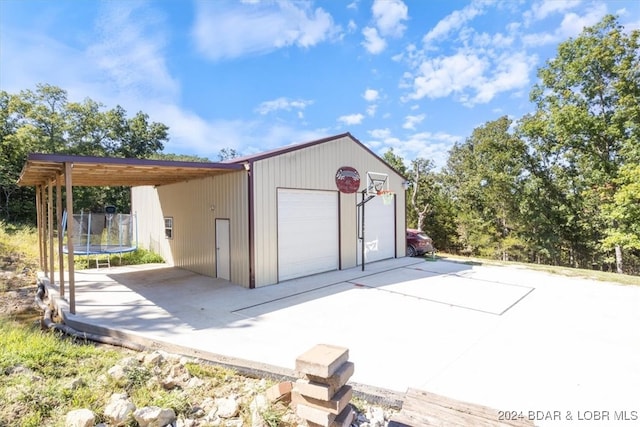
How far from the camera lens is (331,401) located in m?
1.96

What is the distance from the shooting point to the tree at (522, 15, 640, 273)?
1345 cm

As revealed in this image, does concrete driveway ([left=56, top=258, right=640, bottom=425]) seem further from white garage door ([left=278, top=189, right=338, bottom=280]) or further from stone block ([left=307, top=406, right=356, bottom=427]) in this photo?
stone block ([left=307, top=406, right=356, bottom=427])

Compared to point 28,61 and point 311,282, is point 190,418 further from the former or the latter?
point 28,61

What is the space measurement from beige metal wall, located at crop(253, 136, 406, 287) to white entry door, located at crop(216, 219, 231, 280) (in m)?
1.02

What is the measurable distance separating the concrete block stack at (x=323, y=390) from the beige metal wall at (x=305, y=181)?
16.6 ft

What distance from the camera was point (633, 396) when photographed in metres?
2.76

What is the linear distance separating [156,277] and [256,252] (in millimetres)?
3304

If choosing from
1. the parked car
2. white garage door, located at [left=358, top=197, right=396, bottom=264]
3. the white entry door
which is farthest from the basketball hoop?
the white entry door

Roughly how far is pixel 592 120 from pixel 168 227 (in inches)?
756

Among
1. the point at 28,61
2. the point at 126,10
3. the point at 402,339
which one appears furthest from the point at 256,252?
the point at 28,61

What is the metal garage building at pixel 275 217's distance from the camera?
7.02 metres

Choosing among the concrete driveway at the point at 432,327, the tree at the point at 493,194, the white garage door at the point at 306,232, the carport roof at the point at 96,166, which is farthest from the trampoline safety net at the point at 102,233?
the tree at the point at 493,194

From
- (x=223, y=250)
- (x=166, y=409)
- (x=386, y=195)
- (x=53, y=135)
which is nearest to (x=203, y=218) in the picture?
(x=223, y=250)

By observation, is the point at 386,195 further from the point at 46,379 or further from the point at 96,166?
the point at 46,379
